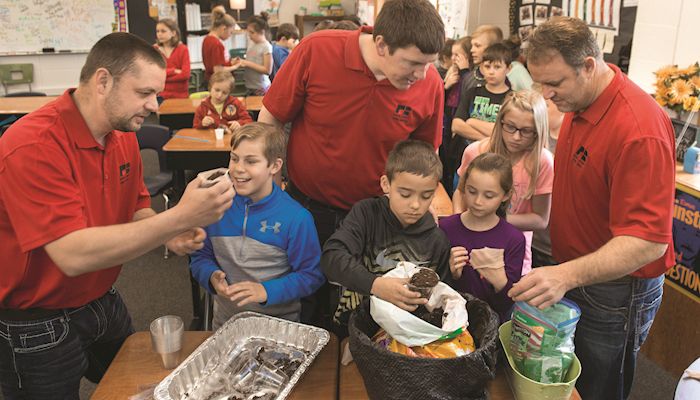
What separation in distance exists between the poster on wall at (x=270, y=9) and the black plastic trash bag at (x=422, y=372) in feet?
30.6

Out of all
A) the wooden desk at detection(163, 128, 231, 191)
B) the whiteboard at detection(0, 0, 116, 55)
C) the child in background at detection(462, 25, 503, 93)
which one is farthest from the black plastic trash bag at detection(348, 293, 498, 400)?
the whiteboard at detection(0, 0, 116, 55)

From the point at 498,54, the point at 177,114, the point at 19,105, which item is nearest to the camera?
the point at 498,54

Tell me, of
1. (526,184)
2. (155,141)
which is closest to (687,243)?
(526,184)

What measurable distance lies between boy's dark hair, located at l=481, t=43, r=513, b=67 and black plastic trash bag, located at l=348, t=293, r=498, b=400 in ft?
9.44

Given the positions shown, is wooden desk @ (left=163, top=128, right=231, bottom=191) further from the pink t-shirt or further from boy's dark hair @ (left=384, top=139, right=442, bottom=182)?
boy's dark hair @ (left=384, top=139, right=442, bottom=182)

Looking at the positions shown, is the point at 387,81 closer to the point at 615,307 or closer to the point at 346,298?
the point at 346,298

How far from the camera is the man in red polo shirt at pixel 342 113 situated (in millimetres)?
2125

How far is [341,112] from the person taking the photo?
2152 millimetres

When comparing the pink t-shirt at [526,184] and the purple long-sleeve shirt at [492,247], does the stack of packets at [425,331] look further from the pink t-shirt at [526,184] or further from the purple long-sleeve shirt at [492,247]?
the pink t-shirt at [526,184]

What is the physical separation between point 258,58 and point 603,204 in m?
5.76

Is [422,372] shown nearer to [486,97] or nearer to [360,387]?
[360,387]

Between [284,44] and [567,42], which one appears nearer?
[567,42]

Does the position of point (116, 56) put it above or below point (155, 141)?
above

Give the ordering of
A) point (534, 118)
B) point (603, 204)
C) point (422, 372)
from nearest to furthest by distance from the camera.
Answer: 1. point (422, 372)
2. point (603, 204)
3. point (534, 118)
